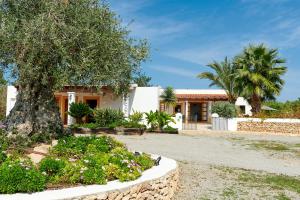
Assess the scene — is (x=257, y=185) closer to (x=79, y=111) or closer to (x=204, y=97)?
(x=79, y=111)

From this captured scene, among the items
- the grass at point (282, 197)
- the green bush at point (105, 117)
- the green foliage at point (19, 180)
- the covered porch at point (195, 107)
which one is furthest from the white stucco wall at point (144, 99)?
the green foliage at point (19, 180)

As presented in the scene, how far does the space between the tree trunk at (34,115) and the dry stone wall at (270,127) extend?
848 inches

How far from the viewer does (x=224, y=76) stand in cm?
4056

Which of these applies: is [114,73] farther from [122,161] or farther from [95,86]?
[122,161]

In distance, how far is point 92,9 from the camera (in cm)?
1006

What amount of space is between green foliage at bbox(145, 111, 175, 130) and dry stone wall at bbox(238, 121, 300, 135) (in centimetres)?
760

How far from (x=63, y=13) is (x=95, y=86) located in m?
2.05

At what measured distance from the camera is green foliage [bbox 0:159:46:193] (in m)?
5.71

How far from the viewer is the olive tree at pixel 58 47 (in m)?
9.09

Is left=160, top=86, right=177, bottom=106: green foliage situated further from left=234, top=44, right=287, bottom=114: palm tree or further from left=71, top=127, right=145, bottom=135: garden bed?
left=71, top=127, right=145, bottom=135: garden bed

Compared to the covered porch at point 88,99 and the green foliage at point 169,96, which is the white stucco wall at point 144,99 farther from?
the green foliage at point 169,96

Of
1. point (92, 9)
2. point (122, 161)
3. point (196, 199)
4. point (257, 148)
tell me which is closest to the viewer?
point (122, 161)

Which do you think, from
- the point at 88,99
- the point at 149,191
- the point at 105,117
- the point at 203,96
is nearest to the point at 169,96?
the point at 203,96

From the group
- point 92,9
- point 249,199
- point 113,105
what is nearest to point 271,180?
point 249,199
